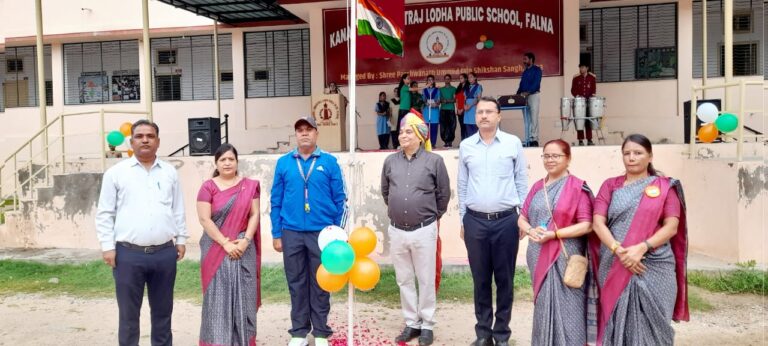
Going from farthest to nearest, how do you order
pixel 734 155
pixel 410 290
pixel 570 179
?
pixel 734 155, pixel 410 290, pixel 570 179

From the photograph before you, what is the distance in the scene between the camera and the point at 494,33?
11.2 m

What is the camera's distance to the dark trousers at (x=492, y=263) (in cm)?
408

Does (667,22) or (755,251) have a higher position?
(667,22)

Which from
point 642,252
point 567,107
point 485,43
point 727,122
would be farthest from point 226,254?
point 485,43

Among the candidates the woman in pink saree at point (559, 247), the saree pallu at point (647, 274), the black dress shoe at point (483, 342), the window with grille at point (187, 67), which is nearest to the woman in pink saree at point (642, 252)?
the saree pallu at point (647, 274)

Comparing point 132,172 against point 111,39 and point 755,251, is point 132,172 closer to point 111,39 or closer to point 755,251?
point 755,251

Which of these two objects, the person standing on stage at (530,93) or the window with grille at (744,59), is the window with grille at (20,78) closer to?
the person standing on stage at (530,93)

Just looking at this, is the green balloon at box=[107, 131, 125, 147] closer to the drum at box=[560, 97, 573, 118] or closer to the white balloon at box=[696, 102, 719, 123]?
the drum at box=[560, 97, 573, 118]

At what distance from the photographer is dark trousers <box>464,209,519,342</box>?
13.4 ft

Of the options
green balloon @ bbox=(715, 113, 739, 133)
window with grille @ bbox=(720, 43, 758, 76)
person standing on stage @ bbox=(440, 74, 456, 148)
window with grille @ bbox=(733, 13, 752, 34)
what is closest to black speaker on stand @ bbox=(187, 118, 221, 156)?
person standing on stage @ bbox=(440, 74, 456, 148)

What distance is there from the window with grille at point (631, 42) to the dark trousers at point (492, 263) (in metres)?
8.93

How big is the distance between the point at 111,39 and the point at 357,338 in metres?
12.8

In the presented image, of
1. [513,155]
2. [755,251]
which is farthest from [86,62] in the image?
[755,251]

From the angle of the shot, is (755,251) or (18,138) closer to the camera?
(755,251)
